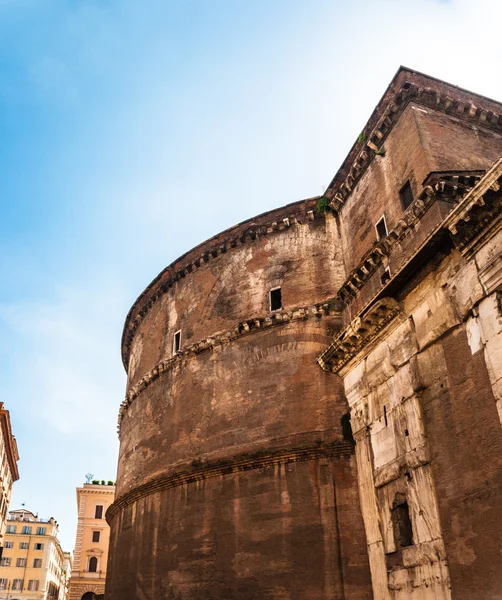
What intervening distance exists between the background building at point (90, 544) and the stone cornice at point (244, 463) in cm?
2445

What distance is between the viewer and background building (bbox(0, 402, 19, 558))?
2944 centimetres

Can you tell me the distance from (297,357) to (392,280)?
4012mm

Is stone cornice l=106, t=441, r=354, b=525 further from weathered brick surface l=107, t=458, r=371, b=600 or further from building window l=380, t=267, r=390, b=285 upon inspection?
building window l=380, t=267, r=390, b=285

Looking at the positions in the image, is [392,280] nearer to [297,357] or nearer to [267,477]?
[297,357]

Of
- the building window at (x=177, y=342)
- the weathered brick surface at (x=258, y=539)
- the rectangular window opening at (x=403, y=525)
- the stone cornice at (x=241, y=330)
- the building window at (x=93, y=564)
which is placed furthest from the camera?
the building window at (x=93, y=564)

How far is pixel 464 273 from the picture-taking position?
7.57 m

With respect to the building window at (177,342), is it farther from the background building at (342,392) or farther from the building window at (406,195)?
the building window at (406,195)

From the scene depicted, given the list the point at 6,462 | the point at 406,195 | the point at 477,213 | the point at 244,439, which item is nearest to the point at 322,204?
the point at 406,195

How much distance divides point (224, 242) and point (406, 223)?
6112mm

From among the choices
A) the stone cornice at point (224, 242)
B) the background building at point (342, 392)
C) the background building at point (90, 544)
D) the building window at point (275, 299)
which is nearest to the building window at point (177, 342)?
the background building at point (342, 392)

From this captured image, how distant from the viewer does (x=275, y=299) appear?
533 inches

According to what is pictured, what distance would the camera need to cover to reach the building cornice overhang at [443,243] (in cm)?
688

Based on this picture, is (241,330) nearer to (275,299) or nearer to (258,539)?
(275,299)

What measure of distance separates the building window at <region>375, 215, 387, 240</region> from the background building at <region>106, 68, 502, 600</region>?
0.20 feet
